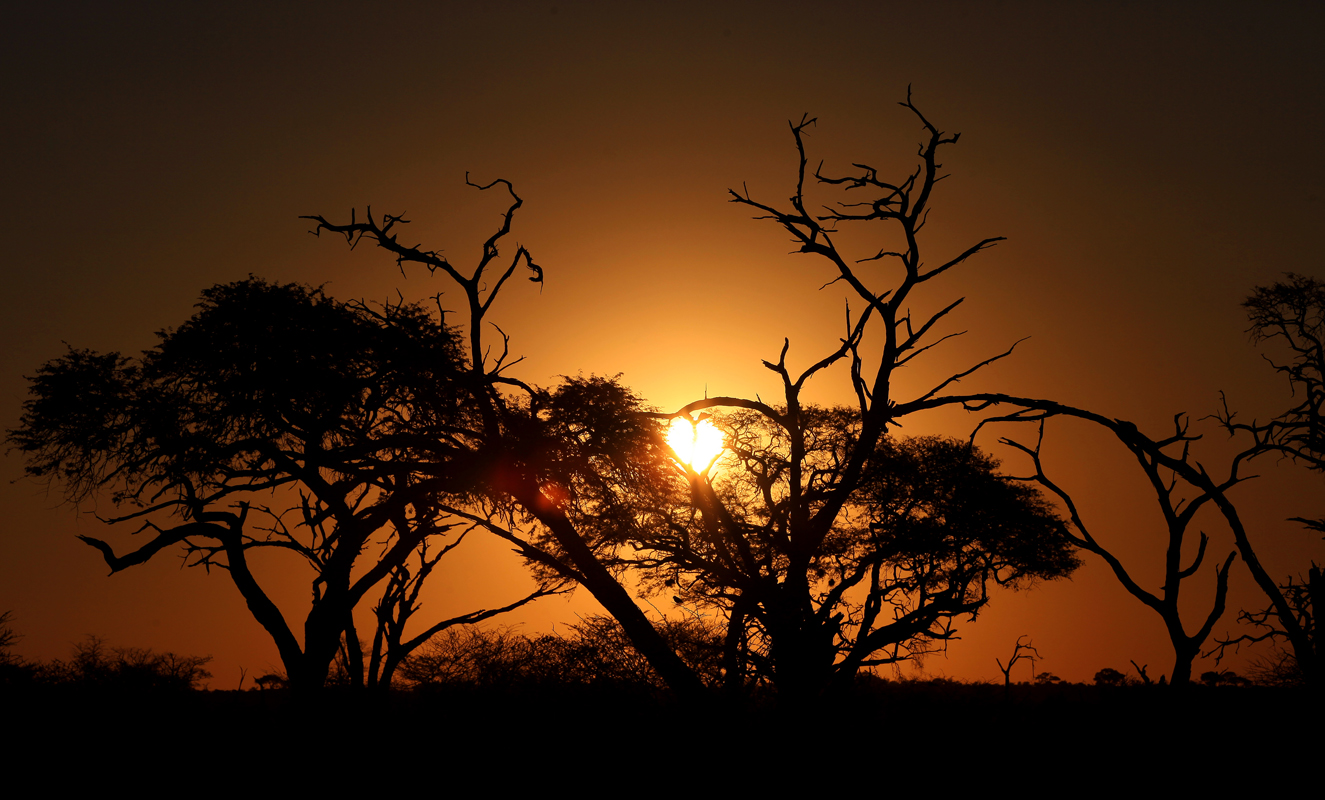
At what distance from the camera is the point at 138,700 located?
44.6 feet

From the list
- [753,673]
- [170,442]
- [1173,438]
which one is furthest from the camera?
[170,442]

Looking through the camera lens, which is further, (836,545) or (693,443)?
(836,545)

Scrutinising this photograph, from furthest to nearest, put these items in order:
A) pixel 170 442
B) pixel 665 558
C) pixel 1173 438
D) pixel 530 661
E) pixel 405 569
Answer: pixel 405 569 < pixel 665 558 < pixel 170 442 < pixel 530 661 < pixel 1173 438

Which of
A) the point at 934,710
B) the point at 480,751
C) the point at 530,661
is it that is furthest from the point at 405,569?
the point at 934,710

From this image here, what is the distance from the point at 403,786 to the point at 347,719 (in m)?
3.86

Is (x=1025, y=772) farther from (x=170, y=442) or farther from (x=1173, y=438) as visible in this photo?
(x=170, y=442)

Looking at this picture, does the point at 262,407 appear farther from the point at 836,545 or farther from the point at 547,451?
the point at 836,545

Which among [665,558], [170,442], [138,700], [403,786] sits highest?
[170,442]

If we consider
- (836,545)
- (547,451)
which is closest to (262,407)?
(547,451)

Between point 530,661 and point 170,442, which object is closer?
point 530,661

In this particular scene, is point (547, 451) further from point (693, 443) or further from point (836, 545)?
point (836, 545)

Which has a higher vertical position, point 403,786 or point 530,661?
point 530,661

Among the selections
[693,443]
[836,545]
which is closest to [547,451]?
[693,443]

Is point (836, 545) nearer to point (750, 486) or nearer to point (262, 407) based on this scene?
point (750, 486)
